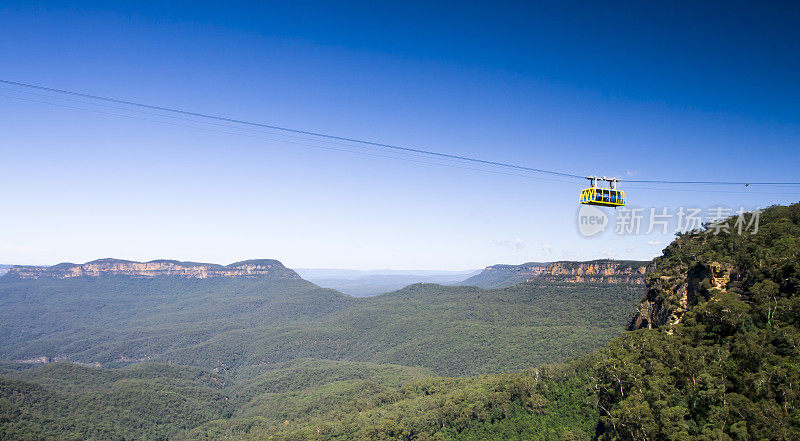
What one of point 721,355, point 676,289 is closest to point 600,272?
point 676,289

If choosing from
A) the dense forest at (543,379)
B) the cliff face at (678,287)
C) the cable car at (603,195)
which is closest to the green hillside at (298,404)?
the dense forest at (543,379)

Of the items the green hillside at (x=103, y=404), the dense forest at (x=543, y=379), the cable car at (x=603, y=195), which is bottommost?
the green hillside at (x=103, y=404)

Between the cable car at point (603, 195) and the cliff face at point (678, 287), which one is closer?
the cable car at point (603, 195)

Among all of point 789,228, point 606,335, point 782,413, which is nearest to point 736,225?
point 789,228

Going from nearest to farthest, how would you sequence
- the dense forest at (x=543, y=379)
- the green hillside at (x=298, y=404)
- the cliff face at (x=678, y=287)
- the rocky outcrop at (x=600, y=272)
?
the dense forest at (x=543, y=379)
the cliff face at (x=678, y=287)
the green hillside at (x=298, y=404)
the rocky outcrop at (x=600, y=272)

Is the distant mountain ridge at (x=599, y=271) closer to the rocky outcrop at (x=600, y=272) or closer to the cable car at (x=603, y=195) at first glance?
the rocky outcrop at (x=600, y=272)

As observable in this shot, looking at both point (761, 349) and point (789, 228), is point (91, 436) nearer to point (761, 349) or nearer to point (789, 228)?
point (761, 349)

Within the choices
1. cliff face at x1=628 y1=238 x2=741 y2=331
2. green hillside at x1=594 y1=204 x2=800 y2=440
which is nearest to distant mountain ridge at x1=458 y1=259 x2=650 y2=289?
cliff face at x1=628 y1=238 x2=741 y2=331
